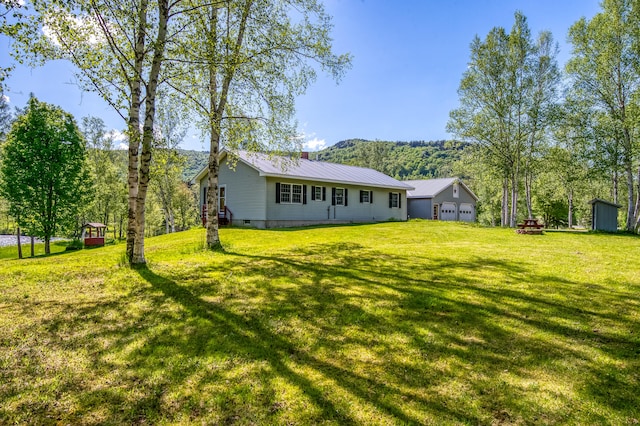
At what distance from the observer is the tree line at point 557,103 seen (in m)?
17.2

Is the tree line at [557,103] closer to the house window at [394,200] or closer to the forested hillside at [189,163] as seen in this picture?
the house window at [394,200]

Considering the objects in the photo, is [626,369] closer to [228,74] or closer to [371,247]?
[371,247]

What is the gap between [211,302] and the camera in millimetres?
5188

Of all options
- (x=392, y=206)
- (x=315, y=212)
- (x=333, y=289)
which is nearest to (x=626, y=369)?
(x=333, y=289)

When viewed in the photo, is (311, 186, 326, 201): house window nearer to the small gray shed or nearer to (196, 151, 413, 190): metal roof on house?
(196, 151, 413, 190): metal roof on house

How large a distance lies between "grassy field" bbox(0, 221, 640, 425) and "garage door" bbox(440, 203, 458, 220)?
967 inches

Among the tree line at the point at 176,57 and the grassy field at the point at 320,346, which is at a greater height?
the tree line at the point at 176,57

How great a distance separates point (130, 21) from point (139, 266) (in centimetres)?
509

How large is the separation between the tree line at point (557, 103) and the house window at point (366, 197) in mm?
6819

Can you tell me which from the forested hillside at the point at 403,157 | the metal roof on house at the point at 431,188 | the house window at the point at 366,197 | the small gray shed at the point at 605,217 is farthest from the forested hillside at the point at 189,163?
the small gray shed at the point at 605,217

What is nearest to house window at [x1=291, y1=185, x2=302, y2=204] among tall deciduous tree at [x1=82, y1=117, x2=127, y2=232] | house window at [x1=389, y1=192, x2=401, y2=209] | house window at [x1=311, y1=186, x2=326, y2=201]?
house window at [x1=311, y1=186, x2=326, y2=201]

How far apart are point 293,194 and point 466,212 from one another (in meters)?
21.6

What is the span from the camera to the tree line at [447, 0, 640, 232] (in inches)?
678

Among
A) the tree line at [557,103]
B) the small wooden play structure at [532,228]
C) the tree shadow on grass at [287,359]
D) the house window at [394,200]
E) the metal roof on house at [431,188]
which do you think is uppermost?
the tree line at [557,103]
